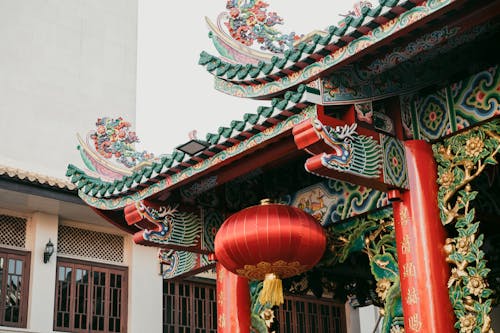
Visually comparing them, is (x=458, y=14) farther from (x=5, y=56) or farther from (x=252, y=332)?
(x=5, y=56)

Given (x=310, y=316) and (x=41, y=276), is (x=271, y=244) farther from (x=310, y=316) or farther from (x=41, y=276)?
(x=310, y=316)

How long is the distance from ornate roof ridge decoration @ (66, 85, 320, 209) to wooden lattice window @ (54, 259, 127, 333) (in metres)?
3.54

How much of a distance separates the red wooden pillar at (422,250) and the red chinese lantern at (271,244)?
2.86 feet

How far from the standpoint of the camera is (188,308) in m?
12.4

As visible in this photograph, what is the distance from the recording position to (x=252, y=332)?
25.3 ft

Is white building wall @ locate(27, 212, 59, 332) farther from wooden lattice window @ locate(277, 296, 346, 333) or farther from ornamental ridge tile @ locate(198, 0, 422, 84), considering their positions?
ornamental ridge tile @ locate(198, 0, 422, 84)

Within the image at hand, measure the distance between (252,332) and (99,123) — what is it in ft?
9.29

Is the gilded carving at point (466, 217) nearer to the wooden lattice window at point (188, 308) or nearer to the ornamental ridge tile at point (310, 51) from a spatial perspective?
the ornamental ridge tile at point (310, 51)

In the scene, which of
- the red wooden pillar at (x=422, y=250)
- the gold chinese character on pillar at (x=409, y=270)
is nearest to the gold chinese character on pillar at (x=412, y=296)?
the red wooden pillar at (x=422, y=250)

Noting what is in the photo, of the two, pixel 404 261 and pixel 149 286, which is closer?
pixel 404 261

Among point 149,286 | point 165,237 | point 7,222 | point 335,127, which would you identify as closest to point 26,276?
point 7,222

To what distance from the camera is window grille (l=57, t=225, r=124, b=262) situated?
1188cm

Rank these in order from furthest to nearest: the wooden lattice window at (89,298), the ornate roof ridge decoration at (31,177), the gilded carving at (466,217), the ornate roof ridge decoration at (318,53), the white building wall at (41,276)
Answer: the wooden lattice window at (89,298) < the white building wall at (41,276) < the ornate roof ridge decoration at (31,177) < the gilded carving at (466,217) < the ornate roof ridge decoration at (318,53)

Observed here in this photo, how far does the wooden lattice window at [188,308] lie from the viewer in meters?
12.3
